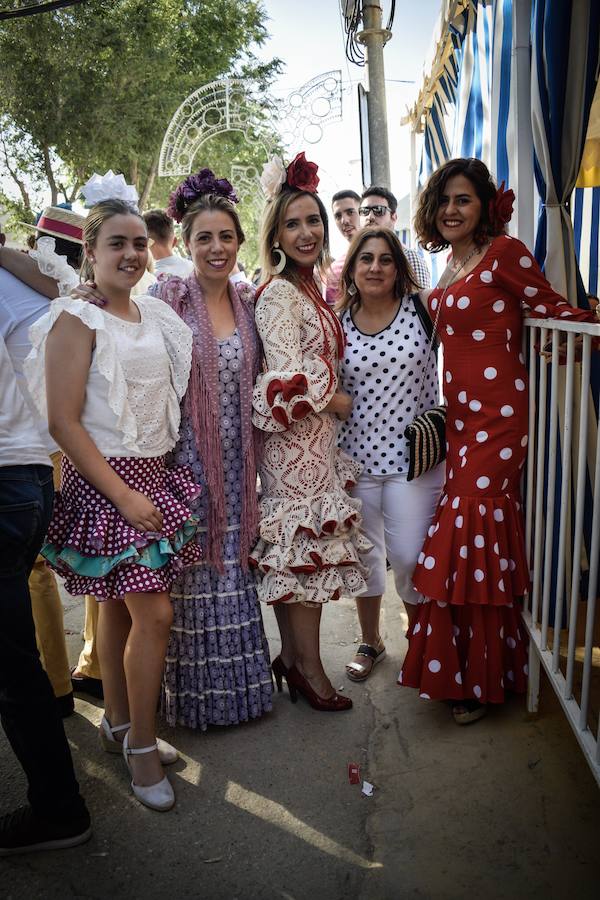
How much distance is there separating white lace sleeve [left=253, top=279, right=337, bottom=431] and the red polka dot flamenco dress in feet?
1.81

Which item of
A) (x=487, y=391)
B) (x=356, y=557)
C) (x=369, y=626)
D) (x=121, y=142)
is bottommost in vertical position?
(x=369, y=626)

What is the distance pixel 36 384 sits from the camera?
2.30 meters

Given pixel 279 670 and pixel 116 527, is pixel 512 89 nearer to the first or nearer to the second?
pixel 116 527

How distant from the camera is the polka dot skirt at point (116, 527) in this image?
90.6 inches

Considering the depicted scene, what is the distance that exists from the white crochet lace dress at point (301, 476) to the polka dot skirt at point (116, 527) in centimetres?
42

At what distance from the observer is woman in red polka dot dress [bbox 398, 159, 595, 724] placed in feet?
8.65

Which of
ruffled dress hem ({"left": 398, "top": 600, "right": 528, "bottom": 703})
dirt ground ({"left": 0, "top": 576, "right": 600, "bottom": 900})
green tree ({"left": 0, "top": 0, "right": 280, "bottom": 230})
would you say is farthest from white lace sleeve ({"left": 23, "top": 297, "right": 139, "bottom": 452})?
green tree ({"left": 0, "top": 0, "right": 280, "bottom": 230})

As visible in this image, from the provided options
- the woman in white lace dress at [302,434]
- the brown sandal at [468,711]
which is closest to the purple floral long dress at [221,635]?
the woman in white lace dress at [302,434]

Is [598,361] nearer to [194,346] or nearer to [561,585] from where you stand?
[561,585]

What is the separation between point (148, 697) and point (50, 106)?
1394 centimetres

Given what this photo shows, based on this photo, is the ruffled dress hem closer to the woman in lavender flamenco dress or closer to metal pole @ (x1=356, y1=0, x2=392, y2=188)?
the woman in lavender flamenco dress

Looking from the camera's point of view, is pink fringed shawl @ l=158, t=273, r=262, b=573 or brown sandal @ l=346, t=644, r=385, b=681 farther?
brown sandal @ l=346, t=644, r=385, b=681

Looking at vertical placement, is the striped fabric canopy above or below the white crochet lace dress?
above

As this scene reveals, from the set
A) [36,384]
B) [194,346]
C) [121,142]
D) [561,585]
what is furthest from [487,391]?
[121,142]
